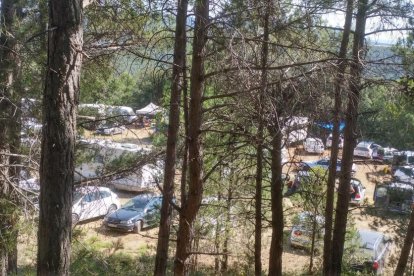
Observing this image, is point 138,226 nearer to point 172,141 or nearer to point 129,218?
point 129,218

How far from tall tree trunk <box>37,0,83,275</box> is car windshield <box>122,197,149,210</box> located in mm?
13008

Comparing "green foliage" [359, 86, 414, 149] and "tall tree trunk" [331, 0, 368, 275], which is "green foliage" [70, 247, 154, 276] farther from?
"green foliage" [359, 86, 414, 149]

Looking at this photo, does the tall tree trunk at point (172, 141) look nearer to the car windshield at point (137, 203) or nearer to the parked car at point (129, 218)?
the parked car at point (129, 218)

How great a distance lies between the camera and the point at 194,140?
5871 mm

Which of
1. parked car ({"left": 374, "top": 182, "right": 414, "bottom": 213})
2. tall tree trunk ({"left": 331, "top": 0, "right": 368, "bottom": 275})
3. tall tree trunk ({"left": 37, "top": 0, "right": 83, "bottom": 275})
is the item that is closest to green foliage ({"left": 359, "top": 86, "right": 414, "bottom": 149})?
tall tree trunk ({"left": 331, "top": 0, "right": 368, "bottom": 275})

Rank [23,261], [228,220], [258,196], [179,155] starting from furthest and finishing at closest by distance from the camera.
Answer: [23,261] → [228,220] → [258,196] → [179,155]

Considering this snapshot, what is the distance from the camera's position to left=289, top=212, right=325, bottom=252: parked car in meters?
14.7

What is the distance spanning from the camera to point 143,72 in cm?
624

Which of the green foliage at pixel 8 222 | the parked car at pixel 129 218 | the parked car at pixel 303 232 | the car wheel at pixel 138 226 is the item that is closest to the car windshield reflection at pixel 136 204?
the parked car at pixel 129 218

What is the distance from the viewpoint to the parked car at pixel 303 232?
1470cm

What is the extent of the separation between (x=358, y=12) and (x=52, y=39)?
20.7 feet

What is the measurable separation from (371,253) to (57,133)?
1270 cm

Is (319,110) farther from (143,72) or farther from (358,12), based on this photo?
(358,12)

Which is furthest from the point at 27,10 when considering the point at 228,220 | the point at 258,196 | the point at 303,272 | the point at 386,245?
the point at 386,245
